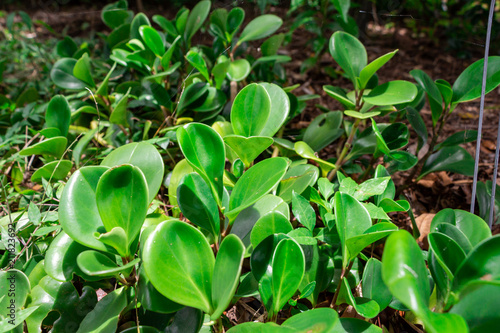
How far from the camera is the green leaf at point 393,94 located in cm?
103

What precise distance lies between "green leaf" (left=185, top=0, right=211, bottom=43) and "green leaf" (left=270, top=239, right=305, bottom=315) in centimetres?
115

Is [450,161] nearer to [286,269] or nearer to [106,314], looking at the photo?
[286,269]

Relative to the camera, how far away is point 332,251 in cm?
90

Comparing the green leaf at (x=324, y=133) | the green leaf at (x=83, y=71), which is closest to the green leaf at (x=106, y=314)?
the green leaf at (x=324, y=133)

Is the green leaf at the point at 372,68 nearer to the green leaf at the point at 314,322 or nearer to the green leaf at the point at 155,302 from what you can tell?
the green leaf at the point at 314,322

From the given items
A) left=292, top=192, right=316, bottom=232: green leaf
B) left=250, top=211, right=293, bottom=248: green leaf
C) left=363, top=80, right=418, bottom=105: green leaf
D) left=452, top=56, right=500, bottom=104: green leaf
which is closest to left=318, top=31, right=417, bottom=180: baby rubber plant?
left=363, top=80, right=418, bottom=105: green leaf

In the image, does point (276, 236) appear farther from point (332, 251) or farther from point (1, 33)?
point (1, 33)

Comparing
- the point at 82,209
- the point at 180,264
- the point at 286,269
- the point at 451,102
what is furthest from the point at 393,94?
the point at 82,209

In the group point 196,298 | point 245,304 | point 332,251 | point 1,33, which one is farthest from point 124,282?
point 1,33

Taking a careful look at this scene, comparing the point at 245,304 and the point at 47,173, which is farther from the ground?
the point at 47,173

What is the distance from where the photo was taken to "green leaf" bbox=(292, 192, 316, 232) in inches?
34.0

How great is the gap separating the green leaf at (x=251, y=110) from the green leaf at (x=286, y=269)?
361 mm

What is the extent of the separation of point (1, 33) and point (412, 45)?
3378mm

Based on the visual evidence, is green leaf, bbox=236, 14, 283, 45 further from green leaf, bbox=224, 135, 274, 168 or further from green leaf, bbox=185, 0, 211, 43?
green leaf, bbox=224, 135, 274, 168
